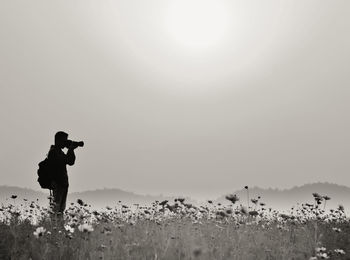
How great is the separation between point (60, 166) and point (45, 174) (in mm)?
375

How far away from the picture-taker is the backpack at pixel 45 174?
35.4 ft

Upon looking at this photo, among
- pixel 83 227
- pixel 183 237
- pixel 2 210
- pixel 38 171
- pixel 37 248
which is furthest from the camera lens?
pixel 38 171

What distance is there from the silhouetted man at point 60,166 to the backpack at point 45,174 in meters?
0.08

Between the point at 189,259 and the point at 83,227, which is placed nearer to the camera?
the point at 83,227

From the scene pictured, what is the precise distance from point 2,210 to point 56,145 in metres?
1.81

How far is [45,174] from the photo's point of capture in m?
10.8

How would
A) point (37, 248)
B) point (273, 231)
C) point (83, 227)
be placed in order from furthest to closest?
point (273, 231) → point (37, 248) → point (83, 227)

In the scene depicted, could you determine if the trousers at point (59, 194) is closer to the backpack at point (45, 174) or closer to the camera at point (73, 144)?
the backpack at point (45, 174)

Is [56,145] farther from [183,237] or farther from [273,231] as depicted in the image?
[273,231]

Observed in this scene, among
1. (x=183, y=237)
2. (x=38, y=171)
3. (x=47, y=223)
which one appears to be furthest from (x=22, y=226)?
(x=183, y=237)

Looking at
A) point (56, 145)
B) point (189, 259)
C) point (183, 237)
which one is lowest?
point (189, 259)

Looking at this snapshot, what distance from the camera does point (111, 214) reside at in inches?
506

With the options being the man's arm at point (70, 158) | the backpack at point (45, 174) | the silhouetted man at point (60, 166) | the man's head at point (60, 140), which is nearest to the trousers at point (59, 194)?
the silhouetted man at point (60, 166)

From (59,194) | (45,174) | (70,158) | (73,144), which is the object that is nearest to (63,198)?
(59,194)
